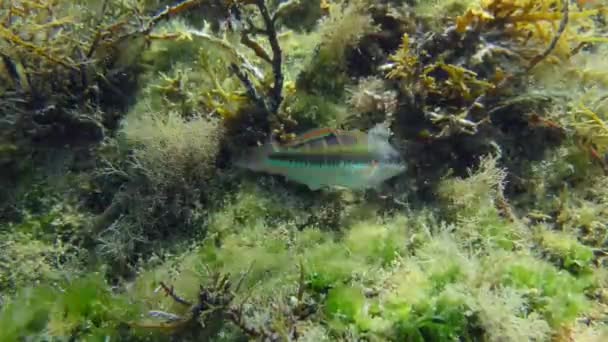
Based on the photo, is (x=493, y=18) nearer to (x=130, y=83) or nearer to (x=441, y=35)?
(x=441, y=35)

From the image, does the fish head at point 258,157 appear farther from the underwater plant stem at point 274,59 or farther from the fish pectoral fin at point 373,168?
the fish pectoral fin at point 373,168

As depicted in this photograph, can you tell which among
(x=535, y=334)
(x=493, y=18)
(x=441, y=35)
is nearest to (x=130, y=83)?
(x=441, y=35)

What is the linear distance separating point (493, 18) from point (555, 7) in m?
0.81

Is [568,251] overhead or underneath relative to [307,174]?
underneath

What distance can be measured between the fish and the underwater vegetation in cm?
1

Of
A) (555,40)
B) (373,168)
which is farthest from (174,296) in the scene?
(555,40)

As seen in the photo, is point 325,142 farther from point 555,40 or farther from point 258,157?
point 555,40

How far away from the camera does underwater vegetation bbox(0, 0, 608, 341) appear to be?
276cm

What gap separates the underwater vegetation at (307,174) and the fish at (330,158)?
0.01 meters

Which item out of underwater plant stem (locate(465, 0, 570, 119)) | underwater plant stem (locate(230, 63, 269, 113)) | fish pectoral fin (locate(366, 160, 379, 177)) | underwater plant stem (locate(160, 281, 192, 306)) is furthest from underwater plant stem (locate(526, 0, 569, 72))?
underwater plant stem (locate(160, 281, 192, 306))

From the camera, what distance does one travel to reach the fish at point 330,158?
2863mm

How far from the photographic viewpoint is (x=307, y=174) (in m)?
2.95

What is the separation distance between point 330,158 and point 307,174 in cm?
21

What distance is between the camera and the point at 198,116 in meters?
3.56
